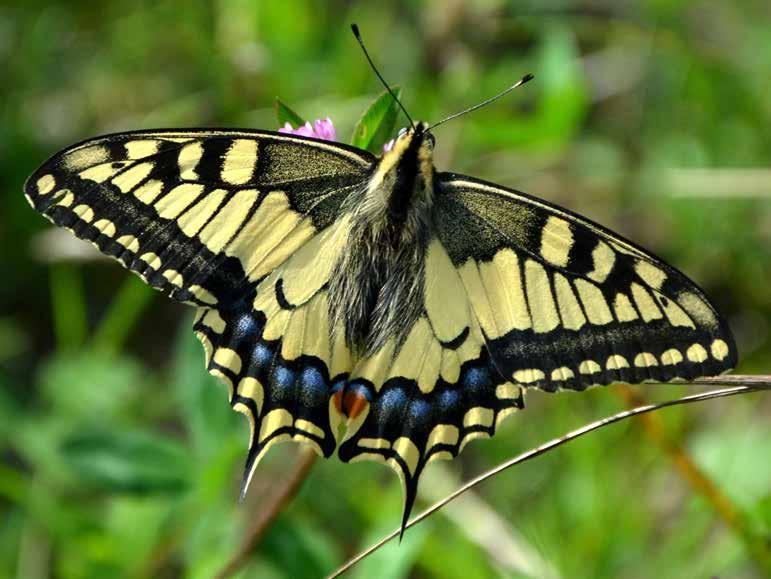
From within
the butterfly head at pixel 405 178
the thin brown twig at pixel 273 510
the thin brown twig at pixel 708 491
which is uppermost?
the butterfly head at pixel 405 178

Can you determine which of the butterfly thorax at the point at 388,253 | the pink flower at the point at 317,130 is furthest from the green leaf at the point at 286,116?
the butterfly thorax at the point at 388,253

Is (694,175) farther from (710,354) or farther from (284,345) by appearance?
(284,345)

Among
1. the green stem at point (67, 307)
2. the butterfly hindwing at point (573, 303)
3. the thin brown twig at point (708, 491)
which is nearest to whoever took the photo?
the butterfly hindwing at point (573, 303)

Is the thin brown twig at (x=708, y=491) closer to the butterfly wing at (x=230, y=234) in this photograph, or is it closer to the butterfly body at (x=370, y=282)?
the butterfly body at (x=370, y=282)

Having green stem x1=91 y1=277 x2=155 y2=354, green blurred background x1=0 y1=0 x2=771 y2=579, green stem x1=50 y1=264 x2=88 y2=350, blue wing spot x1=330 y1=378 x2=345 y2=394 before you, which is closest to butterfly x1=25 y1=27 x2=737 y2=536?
blue wing spot x1=330 y1=378 x2=345 y2=394

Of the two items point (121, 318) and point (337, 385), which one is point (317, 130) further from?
point (121, 318)

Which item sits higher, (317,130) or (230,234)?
(317,130)

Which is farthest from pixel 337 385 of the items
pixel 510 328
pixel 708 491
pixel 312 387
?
pixel 708 491
